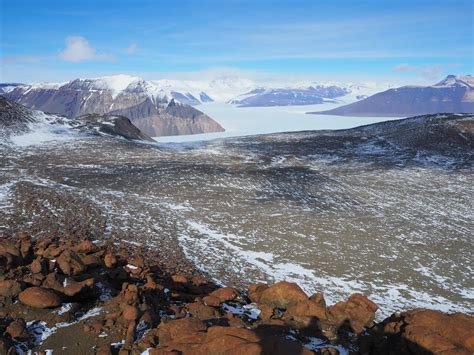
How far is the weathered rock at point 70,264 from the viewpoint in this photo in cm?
1065

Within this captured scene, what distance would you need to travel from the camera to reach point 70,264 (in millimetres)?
10797

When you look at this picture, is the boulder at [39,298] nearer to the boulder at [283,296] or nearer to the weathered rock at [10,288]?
the weathered rock at [10,288]

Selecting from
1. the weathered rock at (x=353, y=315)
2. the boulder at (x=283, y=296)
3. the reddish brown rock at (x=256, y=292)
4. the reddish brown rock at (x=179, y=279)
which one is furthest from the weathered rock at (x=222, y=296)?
the weathered rock at (x=353, y=315)

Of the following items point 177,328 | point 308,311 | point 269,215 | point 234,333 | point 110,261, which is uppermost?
point 234,333

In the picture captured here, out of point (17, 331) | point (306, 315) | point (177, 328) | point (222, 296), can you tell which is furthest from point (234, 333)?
point (17, 331)

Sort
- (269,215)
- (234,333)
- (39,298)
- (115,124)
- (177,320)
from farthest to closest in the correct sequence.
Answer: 1. (115,124)
2. (269,215)
3. (39,298)
4. (177,320)
5. (234,333)

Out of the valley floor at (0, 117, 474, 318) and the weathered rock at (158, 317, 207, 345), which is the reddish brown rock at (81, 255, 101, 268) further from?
the weathered rock at (158, 317, 207, 345)

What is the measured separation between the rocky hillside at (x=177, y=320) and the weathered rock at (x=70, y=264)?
0.09 ft

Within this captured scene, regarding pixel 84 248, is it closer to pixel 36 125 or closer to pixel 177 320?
pixel 177 320

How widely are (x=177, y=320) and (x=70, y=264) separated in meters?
4.39

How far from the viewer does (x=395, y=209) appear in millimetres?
29703

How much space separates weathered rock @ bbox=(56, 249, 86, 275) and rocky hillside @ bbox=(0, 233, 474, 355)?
3 centimetres

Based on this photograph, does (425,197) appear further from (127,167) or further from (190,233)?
(127,167)

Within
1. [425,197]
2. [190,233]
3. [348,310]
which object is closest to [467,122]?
[425,197]
